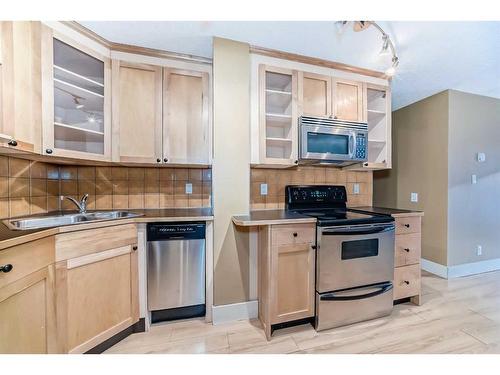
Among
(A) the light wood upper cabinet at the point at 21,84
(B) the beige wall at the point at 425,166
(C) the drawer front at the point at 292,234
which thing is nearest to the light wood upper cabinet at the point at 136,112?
(A) the light wood upper cabinet at the point at 21,84

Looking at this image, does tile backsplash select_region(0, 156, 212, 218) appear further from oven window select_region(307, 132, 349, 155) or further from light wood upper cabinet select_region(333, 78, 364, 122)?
light wood upper cabinet select_region(333, 78, 364, 122)

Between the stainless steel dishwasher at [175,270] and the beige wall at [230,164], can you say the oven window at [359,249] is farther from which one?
the stainless steel dishwasher at [175,270]

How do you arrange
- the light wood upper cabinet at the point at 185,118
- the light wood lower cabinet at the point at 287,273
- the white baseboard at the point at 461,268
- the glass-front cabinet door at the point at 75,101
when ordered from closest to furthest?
1. the glass-front cabinet door at the point at 75,101
2. the light wood lower cabinet at the point at 287,273
3. the light wood upper cabinet at the point at 185,118
4. the white baseboard at the point at 461,268

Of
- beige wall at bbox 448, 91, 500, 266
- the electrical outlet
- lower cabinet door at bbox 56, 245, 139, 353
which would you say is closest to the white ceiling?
beige wall at bbox 448, 91, 500, 266

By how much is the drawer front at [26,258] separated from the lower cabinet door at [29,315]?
0.03 m

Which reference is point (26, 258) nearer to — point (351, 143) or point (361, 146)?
point (351, 143)

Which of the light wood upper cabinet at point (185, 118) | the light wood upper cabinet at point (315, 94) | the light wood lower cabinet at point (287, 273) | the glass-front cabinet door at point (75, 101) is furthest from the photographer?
the light wood upper cabinet at point (315, 94)

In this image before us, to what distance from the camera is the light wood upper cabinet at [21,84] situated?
4.07 ft

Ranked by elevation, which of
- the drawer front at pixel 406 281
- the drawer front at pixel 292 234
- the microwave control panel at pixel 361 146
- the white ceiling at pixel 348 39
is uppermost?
the white ceiling at pixel 348 39

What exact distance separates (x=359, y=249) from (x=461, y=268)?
2.08 metres

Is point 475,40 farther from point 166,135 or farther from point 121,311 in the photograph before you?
point 121,311

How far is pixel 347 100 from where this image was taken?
2.21 meters

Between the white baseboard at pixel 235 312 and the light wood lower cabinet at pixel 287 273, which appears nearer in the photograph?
the light wood lower cabinet at pixel 287 273
